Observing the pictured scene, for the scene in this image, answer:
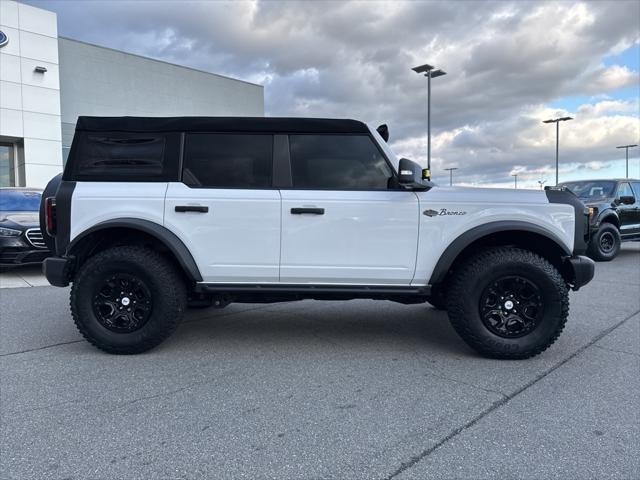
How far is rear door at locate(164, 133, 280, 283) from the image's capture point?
3670 millimetres

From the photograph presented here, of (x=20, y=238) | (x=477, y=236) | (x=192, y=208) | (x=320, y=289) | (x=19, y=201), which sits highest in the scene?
(x=19, y=201)

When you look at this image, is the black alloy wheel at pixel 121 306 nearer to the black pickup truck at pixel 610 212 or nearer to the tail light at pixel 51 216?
the tail light at pixel 51 216

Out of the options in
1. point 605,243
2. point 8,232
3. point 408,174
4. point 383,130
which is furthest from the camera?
point 605,243

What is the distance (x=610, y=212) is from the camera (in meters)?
9.87

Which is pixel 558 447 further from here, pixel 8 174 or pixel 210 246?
pixel 8 174

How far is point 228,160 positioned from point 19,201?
250 inches

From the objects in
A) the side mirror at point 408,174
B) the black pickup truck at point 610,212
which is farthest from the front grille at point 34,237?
the black pickup truck at point 610,212

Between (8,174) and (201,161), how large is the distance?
63.5 ft

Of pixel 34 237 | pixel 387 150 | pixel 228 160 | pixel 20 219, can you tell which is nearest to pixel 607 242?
pixel 387 150

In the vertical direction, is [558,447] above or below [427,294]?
below

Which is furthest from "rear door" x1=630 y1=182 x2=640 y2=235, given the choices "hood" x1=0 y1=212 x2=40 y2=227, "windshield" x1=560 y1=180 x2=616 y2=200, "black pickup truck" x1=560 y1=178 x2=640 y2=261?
"hood" x1=0 y1=212 x2=40 y2=227

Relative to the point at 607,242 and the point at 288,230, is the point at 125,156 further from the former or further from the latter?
the point at 607,242

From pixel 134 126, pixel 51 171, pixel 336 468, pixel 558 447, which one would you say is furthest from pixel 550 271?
pixel 51 171

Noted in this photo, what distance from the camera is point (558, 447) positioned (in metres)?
2.40
